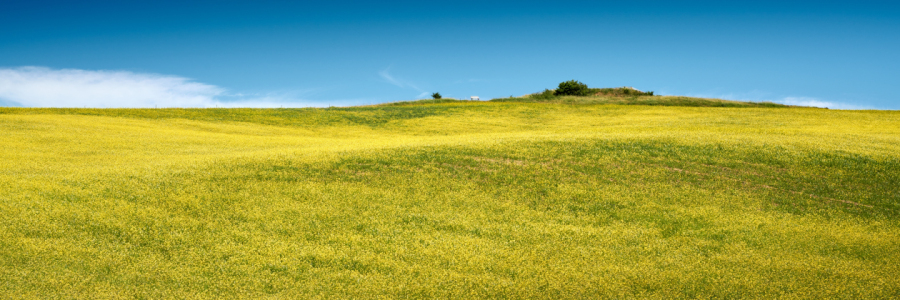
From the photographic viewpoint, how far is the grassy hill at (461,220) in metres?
8.70

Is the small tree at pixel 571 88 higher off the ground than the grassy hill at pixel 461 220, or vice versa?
the small tree at pixel 571 88

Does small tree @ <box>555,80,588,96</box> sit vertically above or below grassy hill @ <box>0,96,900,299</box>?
above

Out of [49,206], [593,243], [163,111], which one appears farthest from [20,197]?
[163,111]

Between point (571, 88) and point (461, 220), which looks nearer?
point (461, 220)

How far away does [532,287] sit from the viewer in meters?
8.55

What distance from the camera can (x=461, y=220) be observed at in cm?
1139

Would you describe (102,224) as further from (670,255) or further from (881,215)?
(881,215)

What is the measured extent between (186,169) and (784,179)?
1859 cm

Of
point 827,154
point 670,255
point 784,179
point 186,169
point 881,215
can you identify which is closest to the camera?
point 670,255

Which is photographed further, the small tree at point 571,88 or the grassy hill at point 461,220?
the small tree at point 571,88

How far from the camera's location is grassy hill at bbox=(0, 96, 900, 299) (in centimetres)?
870

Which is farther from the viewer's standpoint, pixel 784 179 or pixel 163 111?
pixel 163 111

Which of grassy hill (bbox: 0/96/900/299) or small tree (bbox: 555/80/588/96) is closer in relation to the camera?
grassy hill (bbox: 0/96/900/299)

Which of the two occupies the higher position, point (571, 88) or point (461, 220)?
point (571, 88)
